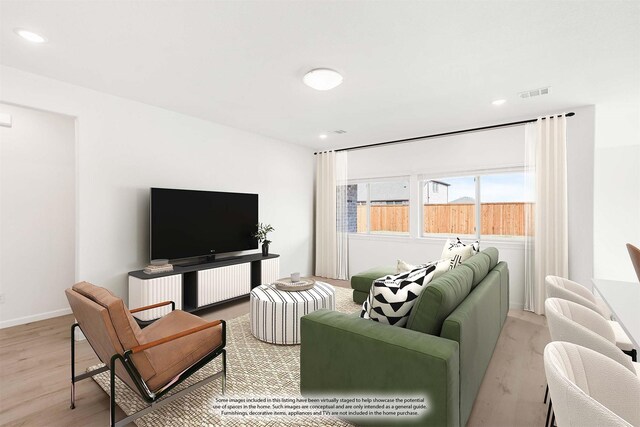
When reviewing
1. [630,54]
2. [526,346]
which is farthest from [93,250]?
[630,54]

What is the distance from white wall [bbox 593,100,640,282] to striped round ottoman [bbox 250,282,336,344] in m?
3.71

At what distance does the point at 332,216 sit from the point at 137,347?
4431 millimetres

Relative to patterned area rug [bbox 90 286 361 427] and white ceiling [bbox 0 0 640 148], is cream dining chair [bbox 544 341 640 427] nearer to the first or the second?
patterned area rug [bbox 90 286 361 427]

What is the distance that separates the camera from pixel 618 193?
3.97 metres

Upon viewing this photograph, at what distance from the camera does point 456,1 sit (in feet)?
6.08

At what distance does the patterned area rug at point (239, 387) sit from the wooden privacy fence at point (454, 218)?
3.22 meters

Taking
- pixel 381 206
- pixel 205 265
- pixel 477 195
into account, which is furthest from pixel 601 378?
pixel 381 206

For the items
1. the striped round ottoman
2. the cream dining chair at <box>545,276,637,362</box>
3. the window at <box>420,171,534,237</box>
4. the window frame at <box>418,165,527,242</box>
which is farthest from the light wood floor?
the window at <box>420,171,534,237</box>

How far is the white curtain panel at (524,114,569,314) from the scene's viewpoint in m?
3.72

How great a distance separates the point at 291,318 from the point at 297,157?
3503 millimetres

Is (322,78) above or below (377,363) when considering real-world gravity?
above

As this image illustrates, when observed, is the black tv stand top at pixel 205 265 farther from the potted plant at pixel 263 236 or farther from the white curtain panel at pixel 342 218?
the white curtain panel at pixel 342 218

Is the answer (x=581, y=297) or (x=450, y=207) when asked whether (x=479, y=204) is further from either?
(x=581, y=297)

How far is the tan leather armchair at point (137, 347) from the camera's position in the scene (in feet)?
5.32
